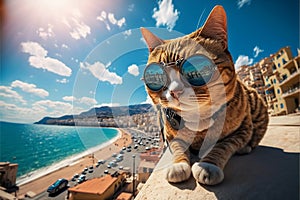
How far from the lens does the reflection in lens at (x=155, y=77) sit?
37.8 inches

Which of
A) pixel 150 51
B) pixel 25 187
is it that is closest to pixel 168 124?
pixel 150 51

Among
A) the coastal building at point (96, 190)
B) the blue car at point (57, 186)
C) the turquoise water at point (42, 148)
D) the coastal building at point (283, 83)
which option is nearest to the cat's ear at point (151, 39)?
the turquoise water at point (42, 148)

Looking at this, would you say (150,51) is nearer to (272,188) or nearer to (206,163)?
(206,163)

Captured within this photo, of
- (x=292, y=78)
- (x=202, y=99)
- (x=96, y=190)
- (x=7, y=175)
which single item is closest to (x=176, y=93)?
(x=202, y=99)

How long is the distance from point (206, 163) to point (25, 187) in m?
14.1

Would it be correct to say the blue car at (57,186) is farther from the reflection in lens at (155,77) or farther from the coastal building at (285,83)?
the coastal building at (285,83)

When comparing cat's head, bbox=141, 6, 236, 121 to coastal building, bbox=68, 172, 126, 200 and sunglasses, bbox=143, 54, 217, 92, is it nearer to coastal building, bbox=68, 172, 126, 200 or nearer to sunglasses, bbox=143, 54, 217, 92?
sunglasses, bbox=143, 54, 217, 92

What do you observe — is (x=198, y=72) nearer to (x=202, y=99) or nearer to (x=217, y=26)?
(x=202, y=99)

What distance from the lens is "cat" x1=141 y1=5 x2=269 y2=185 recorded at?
0.83 metres

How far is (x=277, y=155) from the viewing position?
0.90 meters

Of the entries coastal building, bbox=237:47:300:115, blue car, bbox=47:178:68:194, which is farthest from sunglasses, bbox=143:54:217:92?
blue car, bbox=47:178:68:194

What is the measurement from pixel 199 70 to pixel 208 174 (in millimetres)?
552

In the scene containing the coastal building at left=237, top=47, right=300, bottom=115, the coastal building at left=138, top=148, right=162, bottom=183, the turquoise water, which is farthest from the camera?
the turquoise water

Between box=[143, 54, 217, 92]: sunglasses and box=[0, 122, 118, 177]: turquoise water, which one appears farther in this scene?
box=[0, 122, 118, 177]: turquoise water
